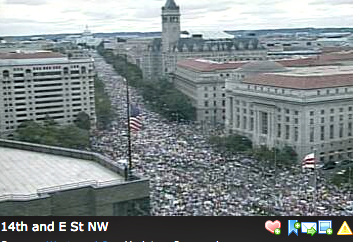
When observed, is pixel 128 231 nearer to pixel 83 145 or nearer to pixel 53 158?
pixel 53 158

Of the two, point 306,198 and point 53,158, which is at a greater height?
point 53,158

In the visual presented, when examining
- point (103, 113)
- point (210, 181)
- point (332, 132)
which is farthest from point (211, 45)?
point (210, 181)

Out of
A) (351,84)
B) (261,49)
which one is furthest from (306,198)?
(261,49)

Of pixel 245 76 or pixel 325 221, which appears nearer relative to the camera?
pixel 325 221

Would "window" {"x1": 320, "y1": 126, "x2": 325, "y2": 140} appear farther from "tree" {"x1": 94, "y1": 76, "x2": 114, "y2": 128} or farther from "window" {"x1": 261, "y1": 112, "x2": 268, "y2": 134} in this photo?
"tree" {"x1": 94, "y1": 76, "x2": 114, "y2": 128}

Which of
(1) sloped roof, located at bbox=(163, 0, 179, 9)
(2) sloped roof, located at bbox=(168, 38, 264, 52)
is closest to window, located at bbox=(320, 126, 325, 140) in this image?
(2) sloped roof, located at bbox=(168, 38, 264, 52)

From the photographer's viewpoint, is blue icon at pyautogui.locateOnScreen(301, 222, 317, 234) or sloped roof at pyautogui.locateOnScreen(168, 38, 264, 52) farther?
sloped roof at pyautogui.locateOnScreen(168, 38, 264, 52)

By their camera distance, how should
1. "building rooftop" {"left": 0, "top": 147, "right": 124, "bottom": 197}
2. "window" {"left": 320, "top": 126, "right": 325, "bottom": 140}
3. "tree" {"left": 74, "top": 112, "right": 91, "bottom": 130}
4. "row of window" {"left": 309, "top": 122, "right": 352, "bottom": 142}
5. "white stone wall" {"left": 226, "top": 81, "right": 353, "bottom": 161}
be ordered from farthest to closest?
"tree" {"left": 74, "top": 112, "right": 91, "bottom": 130}, "window" {"left": 320, "top": 126, "right": 325, "bottom": 140}, "row of window" {"left": 309, "top": 122, "right": 352, "bottom": 142}, "white stone wall" {"left": 226, "top": 81, "right": 353, "bottom": 161}, "building rooftop" {"left": 0, "top": 147, "right": 124, "bottom": 197}
